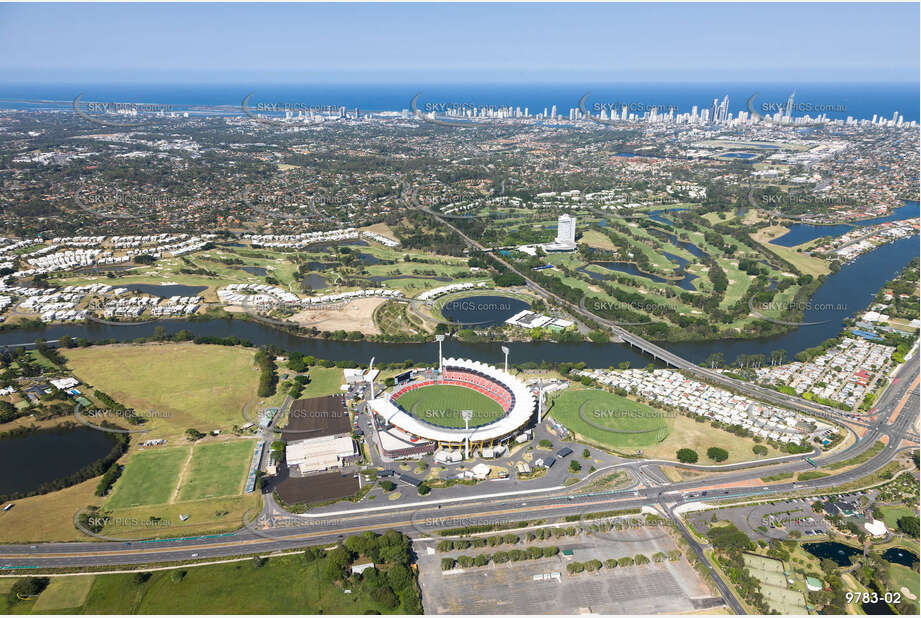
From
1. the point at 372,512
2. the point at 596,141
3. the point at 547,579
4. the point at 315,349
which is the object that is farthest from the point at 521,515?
the point at 596,141

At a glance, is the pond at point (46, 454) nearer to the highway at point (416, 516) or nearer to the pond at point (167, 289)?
the highway at point (416, 516)

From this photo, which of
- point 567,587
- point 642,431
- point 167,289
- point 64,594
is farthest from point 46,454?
point 642,431

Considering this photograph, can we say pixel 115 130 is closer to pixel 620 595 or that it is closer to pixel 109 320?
pixel 109 320

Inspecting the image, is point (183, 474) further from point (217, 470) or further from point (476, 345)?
point (476, 345)

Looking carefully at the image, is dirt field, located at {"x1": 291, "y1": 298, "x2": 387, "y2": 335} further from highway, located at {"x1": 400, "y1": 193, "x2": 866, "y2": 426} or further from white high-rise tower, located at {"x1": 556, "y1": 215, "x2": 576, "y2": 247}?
white high-rise tower, located at {"x1": 556, "y1": 215, "x2": 576, "y2": 247}

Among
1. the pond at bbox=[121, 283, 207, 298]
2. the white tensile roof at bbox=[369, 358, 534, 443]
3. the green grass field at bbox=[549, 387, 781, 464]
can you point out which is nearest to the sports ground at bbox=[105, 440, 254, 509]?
the white tensile roof at bbox=[369, 358, 534, 443]

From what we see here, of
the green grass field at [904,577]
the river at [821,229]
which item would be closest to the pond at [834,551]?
the green grass field at [904,577]
